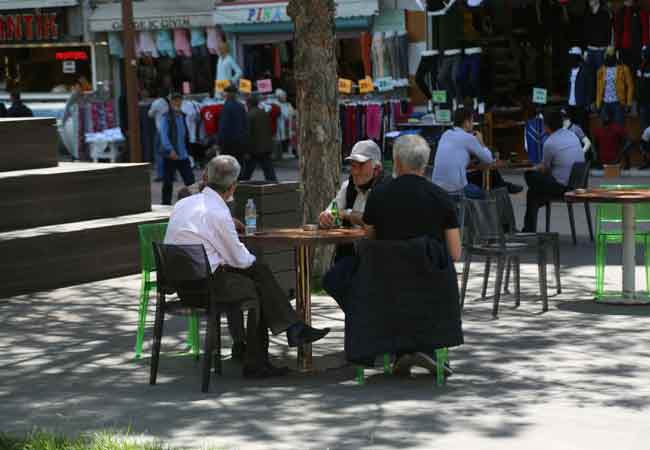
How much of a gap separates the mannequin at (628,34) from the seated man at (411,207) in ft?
49.7

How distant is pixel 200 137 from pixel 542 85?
23.3 ft

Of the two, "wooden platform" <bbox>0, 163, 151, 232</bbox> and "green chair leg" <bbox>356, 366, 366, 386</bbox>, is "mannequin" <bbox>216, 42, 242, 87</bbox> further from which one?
"green chair leg" <bbox>356, 366, 366, 386</bbox>

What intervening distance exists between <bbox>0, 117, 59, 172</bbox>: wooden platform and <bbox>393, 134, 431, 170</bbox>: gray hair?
6.98 meters

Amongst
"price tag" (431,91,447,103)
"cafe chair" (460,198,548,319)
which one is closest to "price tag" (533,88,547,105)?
"price tag" (431,91,447,103)

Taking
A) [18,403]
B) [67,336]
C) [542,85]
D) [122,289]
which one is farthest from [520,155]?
[18,403]

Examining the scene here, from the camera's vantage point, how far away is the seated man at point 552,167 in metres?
16.3

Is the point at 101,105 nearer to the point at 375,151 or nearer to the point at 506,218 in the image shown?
the point at 506,218

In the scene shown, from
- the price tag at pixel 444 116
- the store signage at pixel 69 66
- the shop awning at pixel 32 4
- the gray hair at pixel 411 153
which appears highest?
the shop awning at pixel 32 4

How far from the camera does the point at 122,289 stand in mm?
14125

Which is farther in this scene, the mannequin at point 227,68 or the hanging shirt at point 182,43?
the hanging shirt at point 182,43

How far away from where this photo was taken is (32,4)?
109 feet

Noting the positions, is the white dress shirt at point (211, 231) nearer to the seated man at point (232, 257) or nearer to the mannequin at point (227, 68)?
the seated man at point (232, 257)

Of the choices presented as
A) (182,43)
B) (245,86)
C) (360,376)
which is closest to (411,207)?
(360,376)

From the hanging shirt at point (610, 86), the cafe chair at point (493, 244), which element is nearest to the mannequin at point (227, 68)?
the hanging shirt at point (610, 86)
